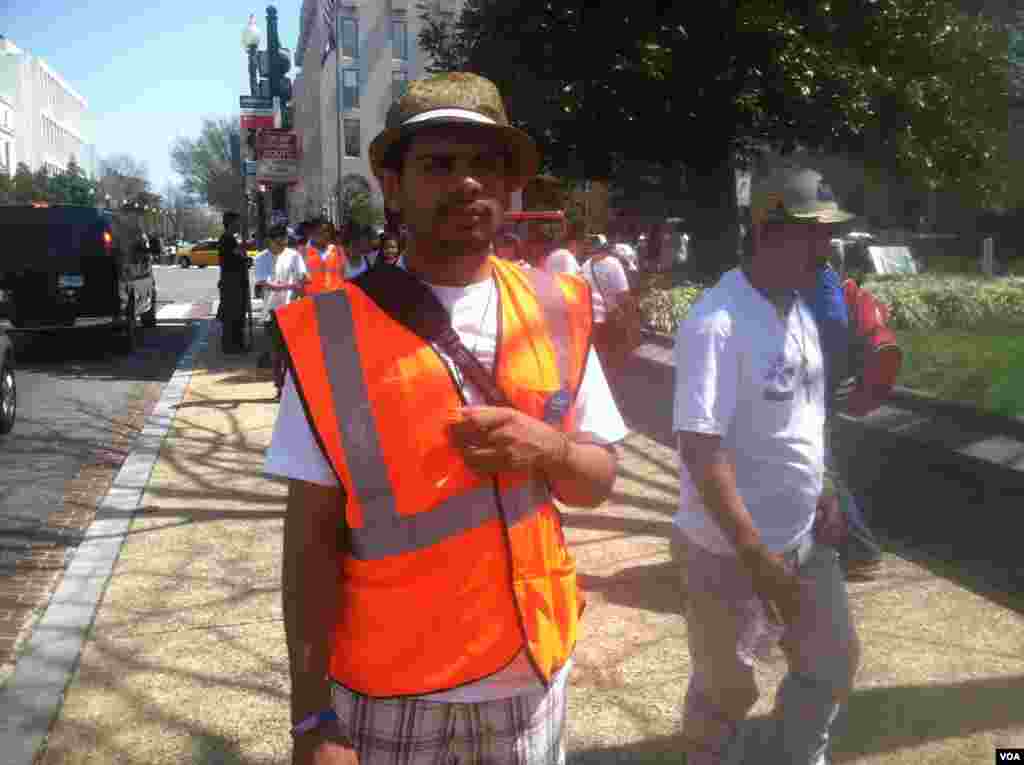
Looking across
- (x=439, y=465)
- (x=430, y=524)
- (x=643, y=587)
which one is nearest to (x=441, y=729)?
(x=430, y=524)

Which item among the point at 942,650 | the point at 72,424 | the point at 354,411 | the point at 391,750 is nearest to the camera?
the point at 354,411

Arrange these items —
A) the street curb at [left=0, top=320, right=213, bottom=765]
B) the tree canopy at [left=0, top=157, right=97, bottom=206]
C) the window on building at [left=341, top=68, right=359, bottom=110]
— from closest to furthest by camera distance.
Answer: the street curb at [left=0, top=320, right=213, bottom=765] < the window on building at [left=341, top=68, right=359, bottom=110] < the tree canopy at [left=0, top=157, right=97, bottom=206]

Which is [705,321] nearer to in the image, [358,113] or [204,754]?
[204,754]

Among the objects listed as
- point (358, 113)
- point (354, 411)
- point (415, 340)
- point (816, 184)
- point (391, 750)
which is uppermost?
point (358, 113)

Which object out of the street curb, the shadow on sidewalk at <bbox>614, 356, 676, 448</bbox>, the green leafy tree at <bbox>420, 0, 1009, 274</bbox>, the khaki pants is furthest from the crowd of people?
the green leafy tree at <bbox>420, 0, 1009, 274</bbox>

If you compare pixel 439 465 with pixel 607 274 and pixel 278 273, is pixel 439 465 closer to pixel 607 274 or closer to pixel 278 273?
pixel 607 274

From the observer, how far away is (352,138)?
61.9 metres

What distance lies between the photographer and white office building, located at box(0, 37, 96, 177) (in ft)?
324

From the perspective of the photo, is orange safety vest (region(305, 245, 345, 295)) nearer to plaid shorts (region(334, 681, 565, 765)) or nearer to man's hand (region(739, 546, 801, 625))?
man's hand (region(739, 546, 801, 625))

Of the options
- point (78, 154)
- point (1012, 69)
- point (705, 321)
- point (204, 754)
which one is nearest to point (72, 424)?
point (204, 754)

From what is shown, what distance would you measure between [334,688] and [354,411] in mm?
549

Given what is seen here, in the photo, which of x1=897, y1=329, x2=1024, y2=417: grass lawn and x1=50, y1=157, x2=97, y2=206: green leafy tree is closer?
x1=897, y1=329, x2=1024, y2=417: grass lawn

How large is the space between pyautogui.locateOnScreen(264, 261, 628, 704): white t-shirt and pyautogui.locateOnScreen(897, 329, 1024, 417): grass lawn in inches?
181

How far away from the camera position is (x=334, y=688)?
6.57ft
